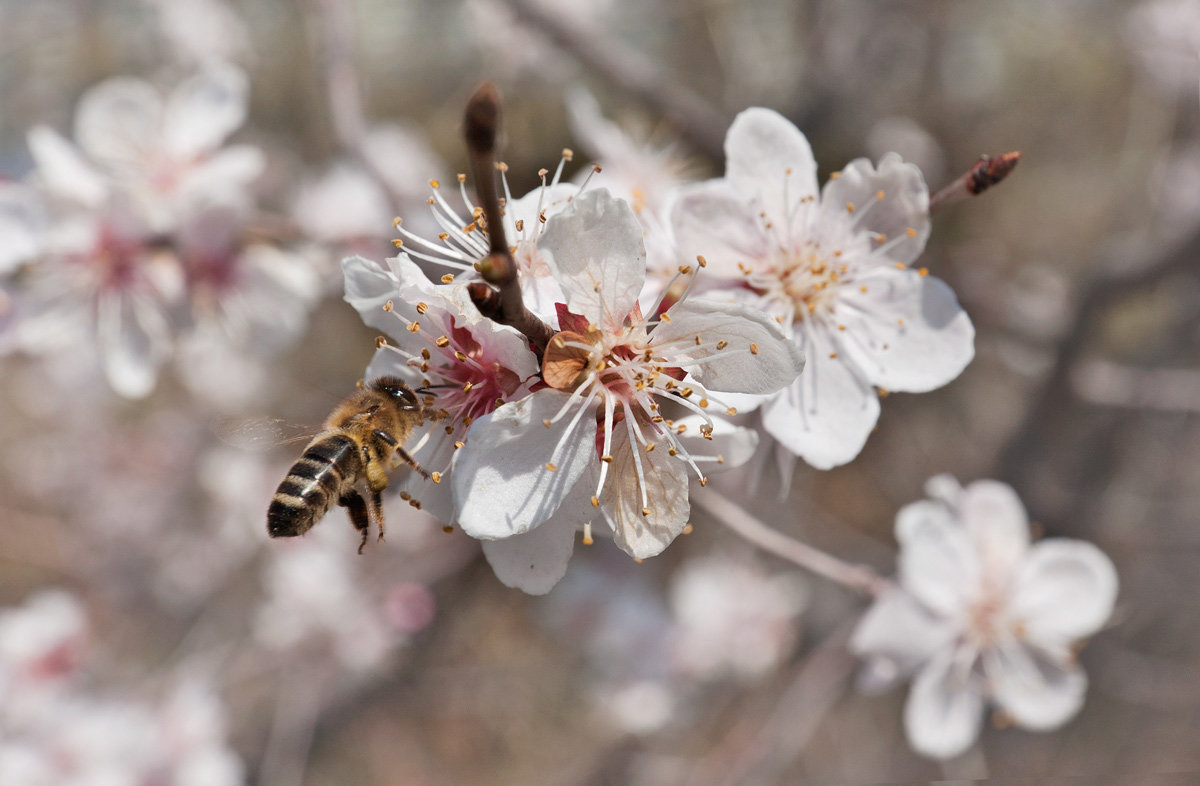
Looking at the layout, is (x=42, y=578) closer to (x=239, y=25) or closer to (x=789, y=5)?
(x=239, y=25)

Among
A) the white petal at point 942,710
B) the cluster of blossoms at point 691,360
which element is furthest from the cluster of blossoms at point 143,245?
the white petal at point 942,710

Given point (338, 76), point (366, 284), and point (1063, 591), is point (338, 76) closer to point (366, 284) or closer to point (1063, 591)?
point (366, 284)

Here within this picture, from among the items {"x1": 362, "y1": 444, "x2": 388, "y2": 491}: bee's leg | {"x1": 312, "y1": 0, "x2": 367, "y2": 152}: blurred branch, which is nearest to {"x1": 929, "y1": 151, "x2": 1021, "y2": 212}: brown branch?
{"x1": 362, "y1": 444, "x2": 388, "y2": 491}: bee's leg

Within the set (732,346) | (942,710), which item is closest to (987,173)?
(732,346)

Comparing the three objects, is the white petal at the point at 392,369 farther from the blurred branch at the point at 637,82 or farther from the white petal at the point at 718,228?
the blurred branch at the point at 637,82

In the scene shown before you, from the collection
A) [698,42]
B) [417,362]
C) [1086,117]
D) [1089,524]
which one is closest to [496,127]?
[417,362]

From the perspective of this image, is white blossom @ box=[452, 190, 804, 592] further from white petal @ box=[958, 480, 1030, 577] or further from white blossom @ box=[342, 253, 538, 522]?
white petal @ box=[958, 480, 1030, 577]
